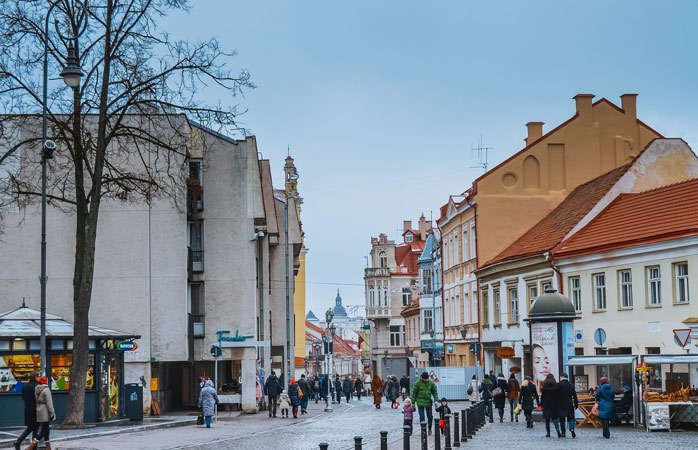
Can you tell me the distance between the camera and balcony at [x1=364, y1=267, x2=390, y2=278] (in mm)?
114875

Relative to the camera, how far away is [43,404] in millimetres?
21312

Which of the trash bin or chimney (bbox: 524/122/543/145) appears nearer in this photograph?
the trash bin

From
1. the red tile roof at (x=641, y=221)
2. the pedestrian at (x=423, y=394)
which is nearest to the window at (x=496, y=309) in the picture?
the red tile roof at (x=641, y=221)

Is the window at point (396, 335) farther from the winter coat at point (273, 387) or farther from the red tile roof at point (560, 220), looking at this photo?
the winter coat at point (273, 387)

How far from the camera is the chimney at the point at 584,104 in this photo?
53.6 meters

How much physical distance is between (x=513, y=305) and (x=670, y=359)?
908 inches

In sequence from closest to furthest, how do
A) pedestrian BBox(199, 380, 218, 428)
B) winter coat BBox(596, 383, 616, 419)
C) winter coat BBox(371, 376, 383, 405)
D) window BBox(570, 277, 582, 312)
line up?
winter coat BBox(596, 383, 616, 419), pedestrian BBox(199, 380, 218, 428), window BBox(570, 277, 582, 312), winter coat BBox(371, 376, 383, 405)

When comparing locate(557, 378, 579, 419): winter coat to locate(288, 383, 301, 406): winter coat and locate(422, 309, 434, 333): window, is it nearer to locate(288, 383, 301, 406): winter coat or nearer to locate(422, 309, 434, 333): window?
locate(288, 383, 301, 406): winter coat

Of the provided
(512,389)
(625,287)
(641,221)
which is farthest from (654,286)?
(512,389)

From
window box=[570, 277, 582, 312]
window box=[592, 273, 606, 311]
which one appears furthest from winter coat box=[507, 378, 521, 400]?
window box=[570, 277, 582, 312]

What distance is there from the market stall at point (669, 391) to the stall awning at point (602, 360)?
93 cm

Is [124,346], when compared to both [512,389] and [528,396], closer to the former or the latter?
[512,389]

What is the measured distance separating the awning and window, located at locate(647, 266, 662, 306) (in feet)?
33.4

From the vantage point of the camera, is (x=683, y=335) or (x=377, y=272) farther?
(x=377, y=272)
